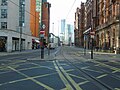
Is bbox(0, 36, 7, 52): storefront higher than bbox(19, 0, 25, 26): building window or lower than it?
lower

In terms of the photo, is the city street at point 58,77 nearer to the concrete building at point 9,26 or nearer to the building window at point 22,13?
the concrete building at point 9,26

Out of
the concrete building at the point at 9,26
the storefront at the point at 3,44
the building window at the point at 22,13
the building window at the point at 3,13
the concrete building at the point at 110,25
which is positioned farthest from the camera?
the building window at the point at 22,13

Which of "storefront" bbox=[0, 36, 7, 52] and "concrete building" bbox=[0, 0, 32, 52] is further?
"concrete building" bbox=[0, 0, 32, 52]

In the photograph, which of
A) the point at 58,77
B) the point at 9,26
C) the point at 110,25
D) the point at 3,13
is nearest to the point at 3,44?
the point at 9,26

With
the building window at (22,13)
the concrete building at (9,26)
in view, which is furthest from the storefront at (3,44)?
the building window at (22,13)

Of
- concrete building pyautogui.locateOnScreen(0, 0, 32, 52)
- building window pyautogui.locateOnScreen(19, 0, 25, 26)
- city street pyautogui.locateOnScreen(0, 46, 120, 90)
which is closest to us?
city street pyautogui.locateOnScreen(0, 46, 120, 90)

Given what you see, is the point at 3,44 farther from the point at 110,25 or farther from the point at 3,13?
the point at 110,25

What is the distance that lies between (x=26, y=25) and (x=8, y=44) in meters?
26.4

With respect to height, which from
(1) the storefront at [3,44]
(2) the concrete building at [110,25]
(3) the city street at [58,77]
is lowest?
(3) the city street at [58,77]

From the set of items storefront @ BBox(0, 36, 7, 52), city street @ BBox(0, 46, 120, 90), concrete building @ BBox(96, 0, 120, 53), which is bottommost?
city street @ BBox(0, 46, 120, 90)

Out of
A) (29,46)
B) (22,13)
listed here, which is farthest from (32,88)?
(29,46)

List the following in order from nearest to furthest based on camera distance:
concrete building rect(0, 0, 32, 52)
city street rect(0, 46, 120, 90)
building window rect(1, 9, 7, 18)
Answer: city street rect(0, 46, 120, 90), concrete building rect(0, 0, 32, 52), building window rect(1, 9, 7, 18)

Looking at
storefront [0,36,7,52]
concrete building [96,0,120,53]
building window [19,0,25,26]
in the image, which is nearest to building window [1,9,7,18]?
storefront [0,36,7,52]

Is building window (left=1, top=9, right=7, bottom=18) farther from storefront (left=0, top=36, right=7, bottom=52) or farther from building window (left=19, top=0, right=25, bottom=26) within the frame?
building window (left=19, top=0, right=25, bottom=26)
